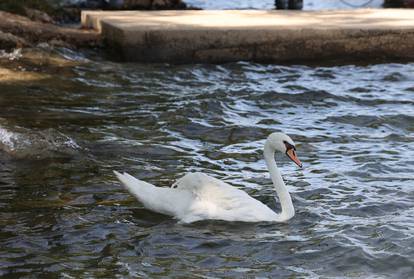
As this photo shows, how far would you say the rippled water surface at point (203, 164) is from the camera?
247 inches

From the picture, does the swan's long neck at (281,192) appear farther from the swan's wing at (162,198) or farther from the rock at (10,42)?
the rock at (10,42)

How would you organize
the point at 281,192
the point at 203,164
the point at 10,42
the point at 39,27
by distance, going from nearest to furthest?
the point at 281,192 < the point at 203,164 < the point at 10,42 < the point at 39,27

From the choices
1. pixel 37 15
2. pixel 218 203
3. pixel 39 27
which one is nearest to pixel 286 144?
pixel 218 203

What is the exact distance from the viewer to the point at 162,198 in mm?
7152

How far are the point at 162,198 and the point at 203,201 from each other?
34cm

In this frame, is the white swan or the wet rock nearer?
the white swan

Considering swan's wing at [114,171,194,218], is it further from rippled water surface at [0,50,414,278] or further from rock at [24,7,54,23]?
rock at [24,7,54,23]

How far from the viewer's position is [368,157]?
9.06 metres

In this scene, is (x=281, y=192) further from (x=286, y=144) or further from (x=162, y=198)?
(x=162, y=198)


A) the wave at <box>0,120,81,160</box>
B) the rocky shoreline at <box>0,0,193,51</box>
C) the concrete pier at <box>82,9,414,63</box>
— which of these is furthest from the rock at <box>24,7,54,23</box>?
the wave at <box>0,120,81,160</box>

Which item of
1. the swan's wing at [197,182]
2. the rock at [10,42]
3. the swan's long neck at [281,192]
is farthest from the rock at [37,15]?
the swan's wing at [197,182]

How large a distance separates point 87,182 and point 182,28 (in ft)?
21.1

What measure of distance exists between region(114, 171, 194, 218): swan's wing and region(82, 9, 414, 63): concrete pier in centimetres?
687

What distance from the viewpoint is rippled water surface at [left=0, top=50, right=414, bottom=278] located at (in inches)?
247
